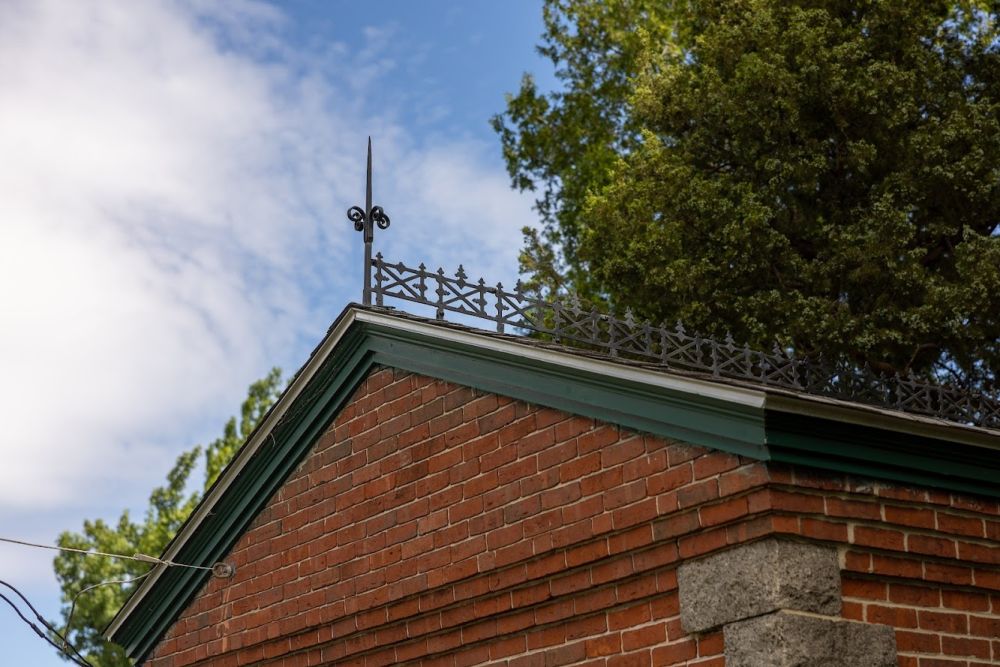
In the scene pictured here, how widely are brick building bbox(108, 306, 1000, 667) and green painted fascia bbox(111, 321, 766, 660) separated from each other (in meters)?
0.02

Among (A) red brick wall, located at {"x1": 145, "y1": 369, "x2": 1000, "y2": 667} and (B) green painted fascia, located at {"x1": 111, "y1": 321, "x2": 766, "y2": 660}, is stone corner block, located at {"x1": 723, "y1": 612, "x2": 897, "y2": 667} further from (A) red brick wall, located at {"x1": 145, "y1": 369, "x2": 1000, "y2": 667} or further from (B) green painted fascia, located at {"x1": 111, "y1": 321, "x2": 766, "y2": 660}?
(B) green painted fascia, located at {"x1": 111, "y1": 321, "x2": 766, "y2": 660}

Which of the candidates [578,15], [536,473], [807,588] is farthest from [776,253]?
[807,588]

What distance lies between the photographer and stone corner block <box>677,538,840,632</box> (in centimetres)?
573

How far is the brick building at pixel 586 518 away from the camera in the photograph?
590 cm

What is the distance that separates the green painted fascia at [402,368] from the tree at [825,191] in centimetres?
868

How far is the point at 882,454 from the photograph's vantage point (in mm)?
6176

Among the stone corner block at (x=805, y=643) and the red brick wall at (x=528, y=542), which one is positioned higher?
the red brick wall at (x=528, y=542)

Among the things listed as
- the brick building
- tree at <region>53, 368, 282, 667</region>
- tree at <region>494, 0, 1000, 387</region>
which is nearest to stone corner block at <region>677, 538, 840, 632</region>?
the brick building

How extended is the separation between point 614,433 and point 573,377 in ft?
1.39

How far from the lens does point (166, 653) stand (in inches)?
397

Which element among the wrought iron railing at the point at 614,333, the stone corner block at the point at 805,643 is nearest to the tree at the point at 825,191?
the wrought iron railing at the point at 614,333

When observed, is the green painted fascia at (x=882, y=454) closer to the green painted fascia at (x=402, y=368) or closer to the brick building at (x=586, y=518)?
the brick building at (x=586, y=518)

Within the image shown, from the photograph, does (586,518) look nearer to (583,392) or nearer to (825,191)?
(583,392)

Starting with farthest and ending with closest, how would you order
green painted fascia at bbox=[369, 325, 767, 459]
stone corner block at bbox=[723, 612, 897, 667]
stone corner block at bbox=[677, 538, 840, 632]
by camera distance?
1. green painted fascia at bbox=[369, 325, 767, 459]
2. stone corner block at bbox=[677, 538, 840, 632]
3. stone corner block at bbox=[723, 612, 897, 667]
